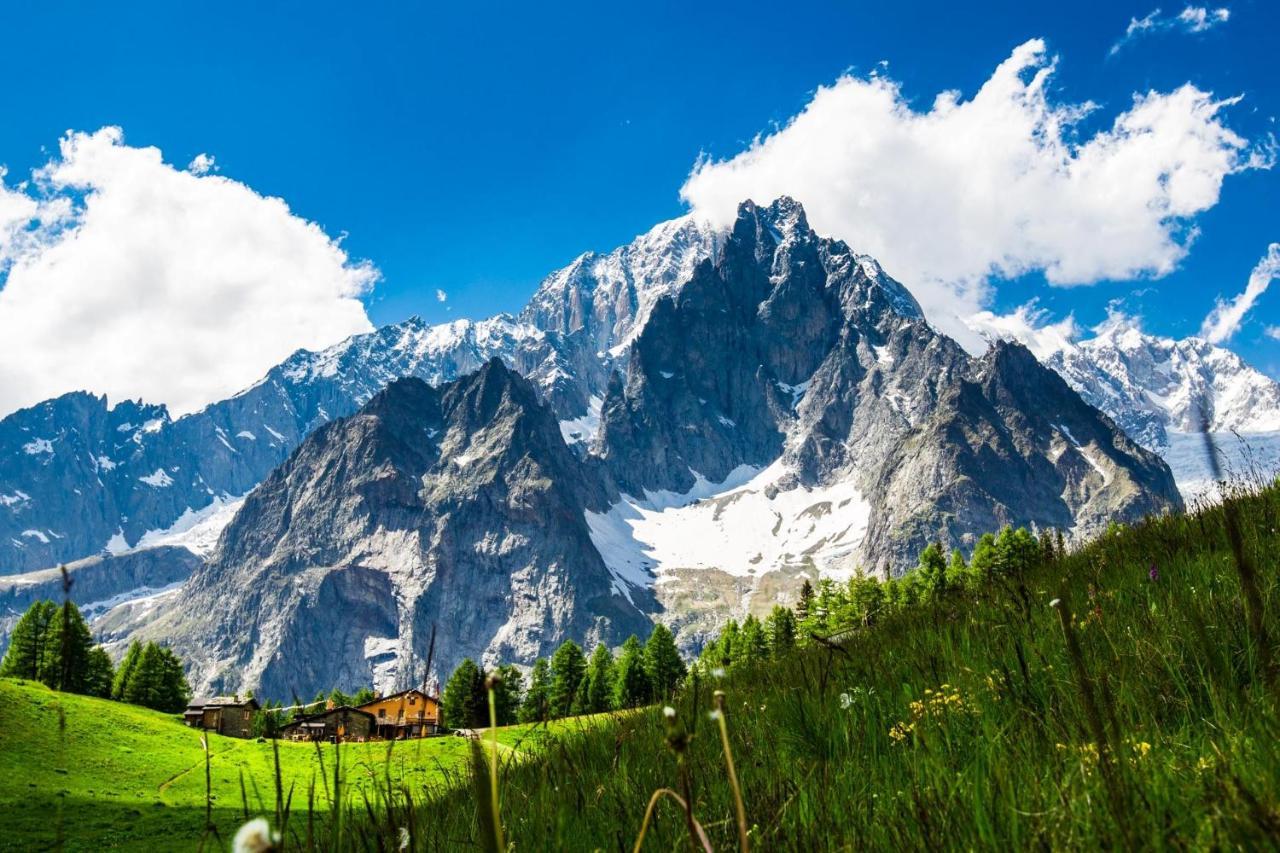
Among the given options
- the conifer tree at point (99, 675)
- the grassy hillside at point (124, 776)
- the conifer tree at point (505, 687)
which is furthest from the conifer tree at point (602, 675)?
the conifer tree at point (99, 675)

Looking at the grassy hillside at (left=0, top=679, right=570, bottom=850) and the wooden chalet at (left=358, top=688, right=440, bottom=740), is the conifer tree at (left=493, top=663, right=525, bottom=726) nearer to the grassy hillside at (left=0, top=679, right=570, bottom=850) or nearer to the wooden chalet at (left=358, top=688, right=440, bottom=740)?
the wooden chalet at (left=358, top=688, right=440, bottom=740)

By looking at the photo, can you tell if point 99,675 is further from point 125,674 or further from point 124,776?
point 124,776

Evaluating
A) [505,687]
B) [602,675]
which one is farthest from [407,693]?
[602,675]

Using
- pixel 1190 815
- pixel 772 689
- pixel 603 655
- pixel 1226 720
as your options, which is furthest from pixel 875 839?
pixel 603 655

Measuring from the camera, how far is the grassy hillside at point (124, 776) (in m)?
17.7

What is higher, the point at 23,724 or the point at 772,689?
the point at 23,724

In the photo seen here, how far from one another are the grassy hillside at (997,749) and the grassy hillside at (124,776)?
28.2 ft

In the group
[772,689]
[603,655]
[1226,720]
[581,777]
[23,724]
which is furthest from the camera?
[603,655]

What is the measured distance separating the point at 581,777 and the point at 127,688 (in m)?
78.2

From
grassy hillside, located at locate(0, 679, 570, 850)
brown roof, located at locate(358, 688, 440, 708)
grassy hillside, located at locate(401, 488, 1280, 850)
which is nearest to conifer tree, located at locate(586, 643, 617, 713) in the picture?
grassy hillside, located at locate(0, 679, 570, 850)

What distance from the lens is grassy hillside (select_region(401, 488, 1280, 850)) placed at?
6.22 ft

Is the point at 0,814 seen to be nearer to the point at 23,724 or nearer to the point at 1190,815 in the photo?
the point at 23,724

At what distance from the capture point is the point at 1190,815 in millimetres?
1777

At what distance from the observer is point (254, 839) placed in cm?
99
